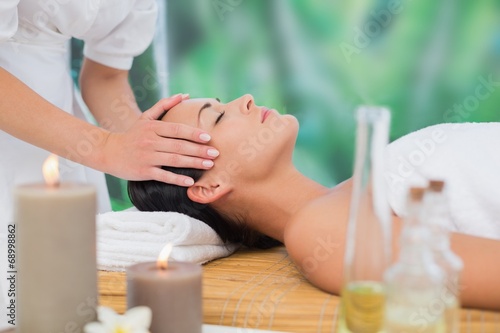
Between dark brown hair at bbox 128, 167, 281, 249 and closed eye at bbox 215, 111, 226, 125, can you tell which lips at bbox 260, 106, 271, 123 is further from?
dark brown hair at bbox 128, 167, 281, 249

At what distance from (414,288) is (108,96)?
5.04 feet

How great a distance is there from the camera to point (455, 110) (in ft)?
10.4

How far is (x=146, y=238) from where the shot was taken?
5.50 ft

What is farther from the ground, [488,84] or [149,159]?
[488,84]

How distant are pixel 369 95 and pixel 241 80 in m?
0.62

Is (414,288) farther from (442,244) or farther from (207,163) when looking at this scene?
(207,163)

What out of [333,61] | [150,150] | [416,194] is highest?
[333,61]

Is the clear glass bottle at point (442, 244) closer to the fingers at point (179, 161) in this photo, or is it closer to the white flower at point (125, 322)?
the white flower at point (125, 322)

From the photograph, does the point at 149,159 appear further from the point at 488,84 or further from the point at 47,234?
the point at 488,84

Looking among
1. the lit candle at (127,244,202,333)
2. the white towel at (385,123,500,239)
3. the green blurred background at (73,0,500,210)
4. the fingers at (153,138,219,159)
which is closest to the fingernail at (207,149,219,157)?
the fingers at (153,138,219,159)

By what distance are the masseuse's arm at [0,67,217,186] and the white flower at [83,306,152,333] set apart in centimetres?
68

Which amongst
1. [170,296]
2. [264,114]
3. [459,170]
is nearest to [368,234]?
[170,296]

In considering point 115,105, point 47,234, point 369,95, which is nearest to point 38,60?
point 115,105

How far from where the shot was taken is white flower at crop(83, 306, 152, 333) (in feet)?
3.28
